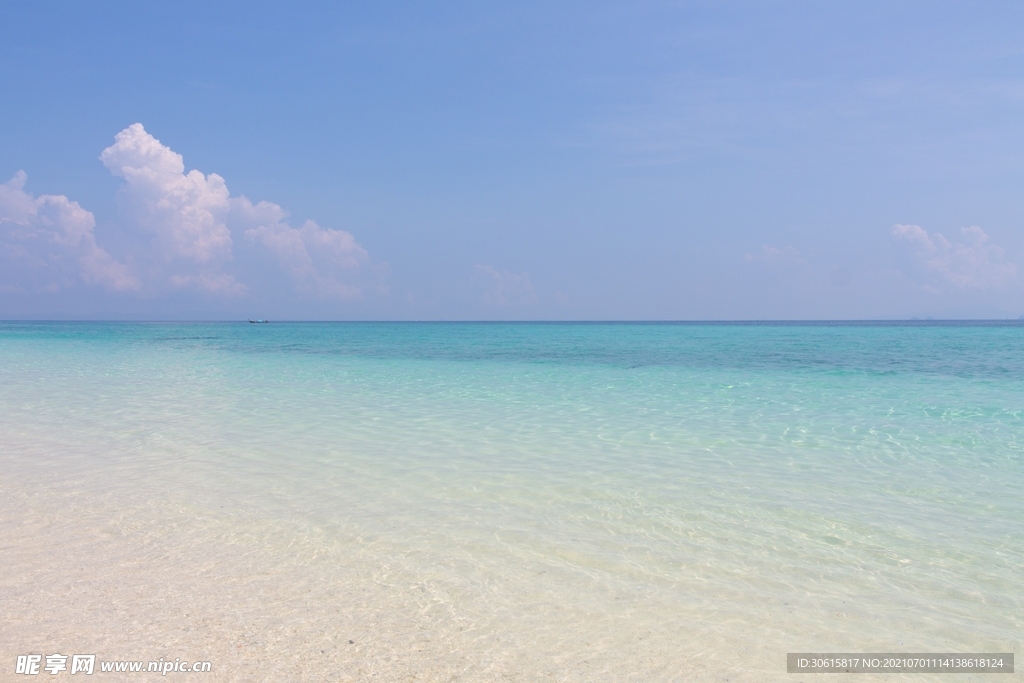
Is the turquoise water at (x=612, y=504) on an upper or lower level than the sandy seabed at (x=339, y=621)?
upper

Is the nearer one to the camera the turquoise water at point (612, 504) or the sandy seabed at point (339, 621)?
the sandy seabed at point (339, 621)

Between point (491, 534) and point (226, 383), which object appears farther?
point (226, 383)

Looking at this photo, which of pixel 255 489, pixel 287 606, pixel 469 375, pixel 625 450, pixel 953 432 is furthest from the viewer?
pixel 469 375

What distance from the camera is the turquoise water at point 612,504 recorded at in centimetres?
332

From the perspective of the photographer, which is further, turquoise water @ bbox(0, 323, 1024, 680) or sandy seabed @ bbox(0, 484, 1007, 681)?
turquoise water @ bbox(0, 323, 1024, 680)

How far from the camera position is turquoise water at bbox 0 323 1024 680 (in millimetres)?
3320

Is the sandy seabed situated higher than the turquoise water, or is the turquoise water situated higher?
the turquoise water

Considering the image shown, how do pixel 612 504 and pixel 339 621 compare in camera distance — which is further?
pixel 612 504

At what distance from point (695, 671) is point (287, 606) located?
2.06 meters

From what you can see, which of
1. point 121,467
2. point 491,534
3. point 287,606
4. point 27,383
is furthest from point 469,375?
point 287,606

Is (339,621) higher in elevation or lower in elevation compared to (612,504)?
lower

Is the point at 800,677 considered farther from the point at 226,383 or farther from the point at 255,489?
the point at 226,383

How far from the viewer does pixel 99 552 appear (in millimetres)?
4184

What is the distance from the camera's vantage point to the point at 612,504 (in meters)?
5.30
